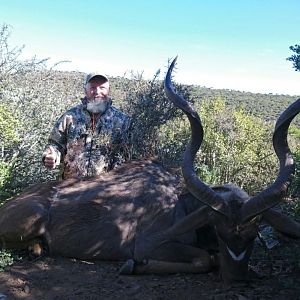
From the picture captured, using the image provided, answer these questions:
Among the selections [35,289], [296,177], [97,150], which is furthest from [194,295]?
[97,150]

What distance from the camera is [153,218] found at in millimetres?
5227

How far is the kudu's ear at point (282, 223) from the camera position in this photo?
13.9 feet

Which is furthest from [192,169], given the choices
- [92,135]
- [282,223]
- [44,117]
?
[44,117]

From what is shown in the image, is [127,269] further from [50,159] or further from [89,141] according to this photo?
[89,141]

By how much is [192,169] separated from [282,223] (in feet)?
3.18

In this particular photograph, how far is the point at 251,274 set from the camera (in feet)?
14.4

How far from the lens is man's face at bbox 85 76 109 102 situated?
635 centimetres

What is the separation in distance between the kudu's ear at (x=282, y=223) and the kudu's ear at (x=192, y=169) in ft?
1.30

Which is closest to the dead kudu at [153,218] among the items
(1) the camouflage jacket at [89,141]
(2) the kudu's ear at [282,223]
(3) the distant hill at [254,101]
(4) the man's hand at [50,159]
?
(2) the kudu's ear at [282,223]

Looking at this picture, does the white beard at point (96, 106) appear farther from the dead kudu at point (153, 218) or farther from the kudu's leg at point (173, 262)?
the kudu's leg at point (173, 262)

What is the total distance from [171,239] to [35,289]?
1.36 m

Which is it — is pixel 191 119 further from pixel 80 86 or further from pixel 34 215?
pixel 80 86

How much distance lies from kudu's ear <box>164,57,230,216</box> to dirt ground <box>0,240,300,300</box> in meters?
0.72

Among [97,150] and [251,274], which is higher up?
[97,150]
